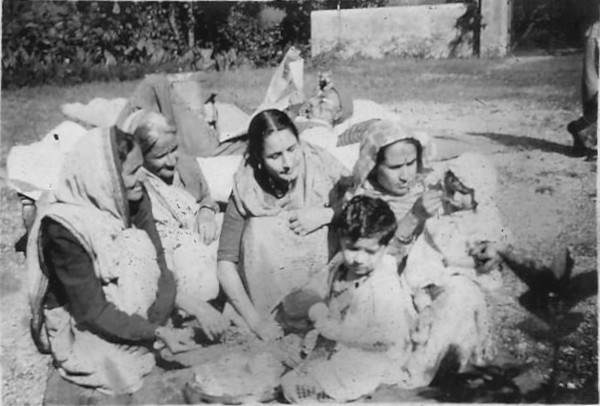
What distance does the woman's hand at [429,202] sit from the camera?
338 centimetres

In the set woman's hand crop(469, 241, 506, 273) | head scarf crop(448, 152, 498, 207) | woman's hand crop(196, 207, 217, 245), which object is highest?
head scarf crop(448, 152, 498, 207)

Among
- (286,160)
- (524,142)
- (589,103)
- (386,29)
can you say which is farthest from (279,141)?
(589,103)

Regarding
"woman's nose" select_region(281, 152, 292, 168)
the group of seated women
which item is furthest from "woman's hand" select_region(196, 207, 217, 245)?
"woman's nose" select_region(281, 152, 292, 168)

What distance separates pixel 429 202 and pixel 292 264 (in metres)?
0.53

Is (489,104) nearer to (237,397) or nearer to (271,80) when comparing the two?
(271,80)

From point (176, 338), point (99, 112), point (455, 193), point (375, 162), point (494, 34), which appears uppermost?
point (494, 34)

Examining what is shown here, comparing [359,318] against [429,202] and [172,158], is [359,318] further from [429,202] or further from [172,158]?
[172,158]

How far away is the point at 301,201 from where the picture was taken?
3398 millimetres

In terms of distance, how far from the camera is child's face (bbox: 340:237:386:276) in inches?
130

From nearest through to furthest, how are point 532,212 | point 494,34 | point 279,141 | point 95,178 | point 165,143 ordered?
point 95,178
point 279,141
point 165,143
point 532,212
point 494,34

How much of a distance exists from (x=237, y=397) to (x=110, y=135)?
1060mm

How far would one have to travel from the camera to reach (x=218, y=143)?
11.4 ft

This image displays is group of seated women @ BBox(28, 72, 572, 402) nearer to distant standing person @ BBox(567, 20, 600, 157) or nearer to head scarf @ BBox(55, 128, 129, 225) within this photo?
head scarf @ BBox(55, 128, 129, 225)

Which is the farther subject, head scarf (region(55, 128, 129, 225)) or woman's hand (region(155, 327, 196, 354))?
woman's hand (region(155, 327, 196, 354))
